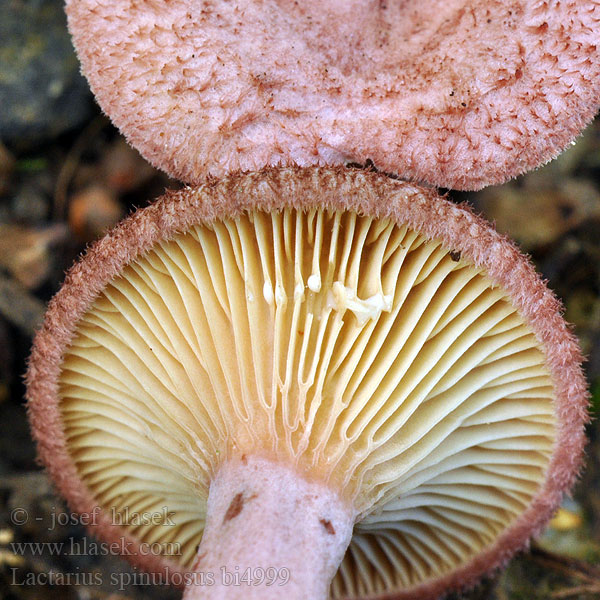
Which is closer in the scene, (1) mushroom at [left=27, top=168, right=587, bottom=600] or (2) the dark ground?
(1) mushroom at [left=27, top=168, right=587, bottom=600]

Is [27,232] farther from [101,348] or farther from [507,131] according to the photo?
[507,131]

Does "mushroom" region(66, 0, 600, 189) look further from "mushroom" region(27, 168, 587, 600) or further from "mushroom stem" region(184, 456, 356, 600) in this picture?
"mushroom stem" region(184, 456, 356, 600)

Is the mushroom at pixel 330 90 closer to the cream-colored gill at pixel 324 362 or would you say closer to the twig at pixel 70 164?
the cream-colored gill at pixel 324 362

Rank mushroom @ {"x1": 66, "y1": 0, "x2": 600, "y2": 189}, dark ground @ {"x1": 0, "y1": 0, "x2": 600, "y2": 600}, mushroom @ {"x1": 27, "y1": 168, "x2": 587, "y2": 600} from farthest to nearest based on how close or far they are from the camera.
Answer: dark ground @ {"x1": 0, "y1": 0, "x2": 600, "y2": 600} < mushroom @ {"x1": 66, "y1": 0, "x2": 600, "y2": 189} < mushroom @ {"x1": 27, "y1": 168, "x2": 587, "y2": 600}

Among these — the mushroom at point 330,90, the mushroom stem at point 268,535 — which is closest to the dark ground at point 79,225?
the mushroom stem at point 268,535

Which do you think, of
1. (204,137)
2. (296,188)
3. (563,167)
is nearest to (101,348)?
(204,137)

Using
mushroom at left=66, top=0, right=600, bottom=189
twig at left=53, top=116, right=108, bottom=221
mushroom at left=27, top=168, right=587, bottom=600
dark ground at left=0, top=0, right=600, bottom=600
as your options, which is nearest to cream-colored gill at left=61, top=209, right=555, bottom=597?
mushroom at left=27, top=168, right=587, bottom=600

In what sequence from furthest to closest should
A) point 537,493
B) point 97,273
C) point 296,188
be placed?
point 537,493 < point 97,273 < point 296,188
